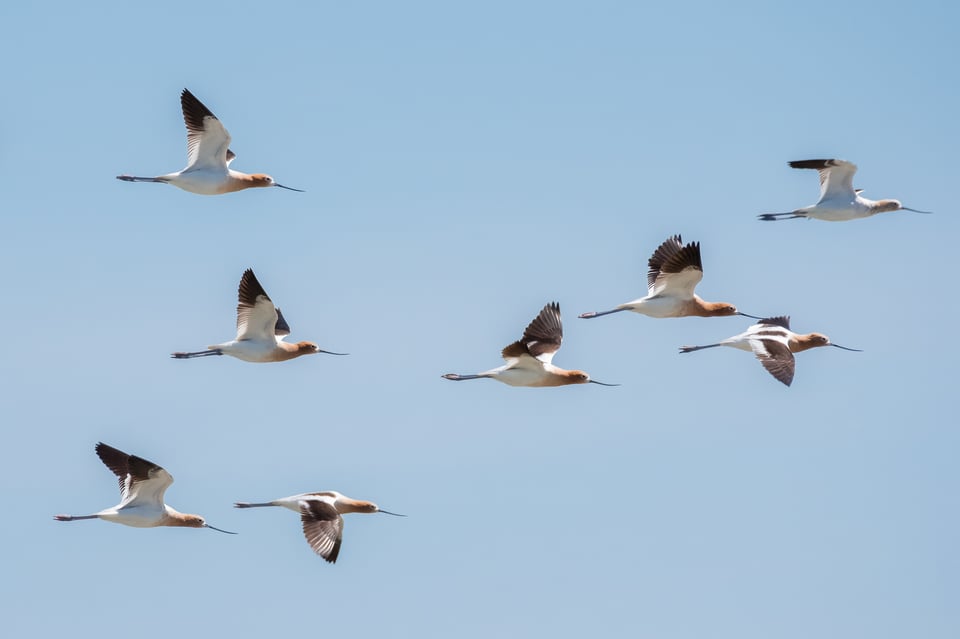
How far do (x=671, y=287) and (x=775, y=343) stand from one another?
1.76 metres

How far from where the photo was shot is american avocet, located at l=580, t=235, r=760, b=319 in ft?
76.7

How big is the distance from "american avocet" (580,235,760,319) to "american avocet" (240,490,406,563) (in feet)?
16.2

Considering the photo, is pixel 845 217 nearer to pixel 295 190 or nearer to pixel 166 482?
pixel 295 190

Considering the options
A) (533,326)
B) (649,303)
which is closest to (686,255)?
(649,303)

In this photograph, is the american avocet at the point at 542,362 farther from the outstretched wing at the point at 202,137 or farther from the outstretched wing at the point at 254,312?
the outstretched wing at the point at 202,137

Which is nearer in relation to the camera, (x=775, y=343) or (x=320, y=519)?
(x=320, y=519)

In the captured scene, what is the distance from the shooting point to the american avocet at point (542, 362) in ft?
72.7

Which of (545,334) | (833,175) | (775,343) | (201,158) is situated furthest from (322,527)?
(833,175)

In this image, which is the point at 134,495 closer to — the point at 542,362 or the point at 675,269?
the point at 542,362

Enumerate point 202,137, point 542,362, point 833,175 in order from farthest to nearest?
point 833,175
point 202,137
point 542,362

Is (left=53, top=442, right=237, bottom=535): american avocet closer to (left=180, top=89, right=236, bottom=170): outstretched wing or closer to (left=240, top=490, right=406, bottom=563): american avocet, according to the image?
(left=240, top=490, right=406, bottom=563): american avocet

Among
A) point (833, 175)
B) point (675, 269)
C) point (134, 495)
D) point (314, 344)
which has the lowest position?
point (134, 495)

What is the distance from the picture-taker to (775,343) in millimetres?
23609

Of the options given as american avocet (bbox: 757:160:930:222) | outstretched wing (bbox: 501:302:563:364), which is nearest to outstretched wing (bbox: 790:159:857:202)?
american avocet (bbox: 757:160:930:222)
